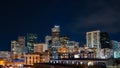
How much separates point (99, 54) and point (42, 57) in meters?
32.0

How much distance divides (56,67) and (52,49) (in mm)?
88205

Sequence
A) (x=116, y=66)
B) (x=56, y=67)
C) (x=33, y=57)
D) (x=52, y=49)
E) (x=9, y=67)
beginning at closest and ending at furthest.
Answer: (x=116, y=66) < (x=56, y=67) < (x=9, y=67) < (x=33, y=57) < (x=52, y=49)

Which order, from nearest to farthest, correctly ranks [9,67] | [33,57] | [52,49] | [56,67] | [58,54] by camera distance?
[56,67] < [9,67] < [33,57] < [58,54] < [52,49]

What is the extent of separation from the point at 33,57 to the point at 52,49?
3453cm

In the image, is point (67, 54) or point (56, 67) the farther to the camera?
point (67, 54)

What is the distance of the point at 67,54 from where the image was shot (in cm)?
13838

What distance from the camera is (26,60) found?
115188 millimetres

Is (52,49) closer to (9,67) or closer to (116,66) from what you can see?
(9,67)

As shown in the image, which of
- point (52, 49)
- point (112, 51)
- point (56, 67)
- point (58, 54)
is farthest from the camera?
point (112, 51)

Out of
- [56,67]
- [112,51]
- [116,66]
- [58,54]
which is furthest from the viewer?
[112,51]

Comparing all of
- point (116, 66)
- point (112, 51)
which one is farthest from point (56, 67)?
point (112, 51)

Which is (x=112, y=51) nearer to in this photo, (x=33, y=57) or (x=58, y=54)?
(x=58, y=54)

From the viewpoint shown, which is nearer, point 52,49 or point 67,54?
point 67,54

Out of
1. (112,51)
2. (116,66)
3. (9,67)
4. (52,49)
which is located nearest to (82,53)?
(52,49)
